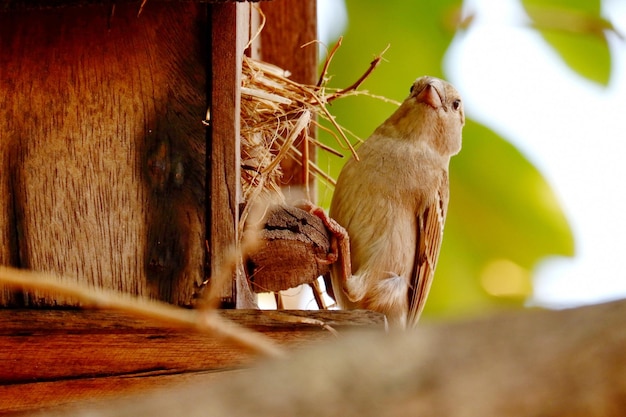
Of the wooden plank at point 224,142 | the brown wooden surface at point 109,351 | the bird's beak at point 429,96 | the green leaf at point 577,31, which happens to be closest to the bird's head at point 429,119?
the bird's beak at point 429,96

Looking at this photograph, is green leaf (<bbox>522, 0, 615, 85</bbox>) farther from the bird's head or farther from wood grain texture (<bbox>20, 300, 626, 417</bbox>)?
wood grain texture (<bbox>20, 300, 626, 417</bbox>)

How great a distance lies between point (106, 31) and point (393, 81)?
1395mm

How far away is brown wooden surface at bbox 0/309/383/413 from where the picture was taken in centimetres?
201

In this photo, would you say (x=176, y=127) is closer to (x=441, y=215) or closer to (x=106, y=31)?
(x=106, y=31)

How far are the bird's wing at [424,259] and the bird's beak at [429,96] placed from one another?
18.2 inches

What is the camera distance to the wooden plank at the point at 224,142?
213 cm

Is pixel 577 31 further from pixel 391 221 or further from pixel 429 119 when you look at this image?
pixel 429 119

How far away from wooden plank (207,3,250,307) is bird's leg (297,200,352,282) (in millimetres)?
370

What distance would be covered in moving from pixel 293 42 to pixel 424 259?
97 centimetres

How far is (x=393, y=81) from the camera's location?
3414mm

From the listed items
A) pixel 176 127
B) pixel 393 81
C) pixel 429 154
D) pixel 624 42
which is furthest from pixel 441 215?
pixel 176 127

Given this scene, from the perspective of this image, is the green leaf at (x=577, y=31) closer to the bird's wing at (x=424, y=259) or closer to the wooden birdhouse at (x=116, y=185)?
the bird's wing at (x=424, y=259)

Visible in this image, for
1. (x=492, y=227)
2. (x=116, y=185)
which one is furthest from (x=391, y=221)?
(x=116, y=185)

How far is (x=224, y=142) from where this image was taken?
7.22ft
